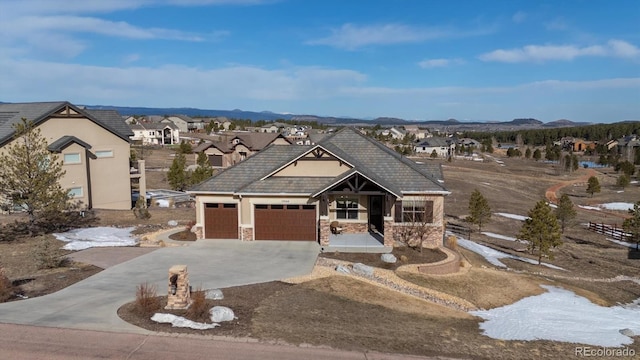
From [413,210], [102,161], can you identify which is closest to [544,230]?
[413,210]

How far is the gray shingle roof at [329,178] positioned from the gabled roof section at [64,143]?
44.1 ft

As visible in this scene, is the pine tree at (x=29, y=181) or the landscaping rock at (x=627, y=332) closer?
the landscaping rock at (x=627, y=332)

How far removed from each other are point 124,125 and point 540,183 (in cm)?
6964

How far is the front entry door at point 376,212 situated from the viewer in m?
25.8

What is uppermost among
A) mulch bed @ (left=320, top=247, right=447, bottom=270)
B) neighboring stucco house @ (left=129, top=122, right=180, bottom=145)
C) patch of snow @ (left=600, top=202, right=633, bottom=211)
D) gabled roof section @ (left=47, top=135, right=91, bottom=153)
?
neighboring stucco house @ (left=129, top=122, right=180, bottom=145)

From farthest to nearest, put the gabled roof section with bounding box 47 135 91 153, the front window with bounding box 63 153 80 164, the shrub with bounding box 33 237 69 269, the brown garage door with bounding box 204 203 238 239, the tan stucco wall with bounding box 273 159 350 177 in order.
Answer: the front window with bounding box 63 153 80 164
the gabled roof section with bounding box 47 135 91 153
the tan stucco wall with bounding box 273 159 350 177
the brown garage door with bounding box 204 203 238 239
the shrub with bounding box 33 237 69 269

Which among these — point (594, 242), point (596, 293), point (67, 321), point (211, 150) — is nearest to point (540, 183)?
point (594, 242)

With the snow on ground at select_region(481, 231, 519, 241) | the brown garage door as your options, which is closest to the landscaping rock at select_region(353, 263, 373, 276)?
the brown garage door

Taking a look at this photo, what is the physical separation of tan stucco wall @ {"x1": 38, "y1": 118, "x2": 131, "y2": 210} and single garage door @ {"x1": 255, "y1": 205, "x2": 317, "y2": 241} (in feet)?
55.2

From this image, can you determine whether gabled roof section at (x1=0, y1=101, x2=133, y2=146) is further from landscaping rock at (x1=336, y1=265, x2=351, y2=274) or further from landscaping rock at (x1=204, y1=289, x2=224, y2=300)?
landscaping rock at (x1=336, y1=265, x2=351, y2=274)

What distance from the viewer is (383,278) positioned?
62.0 feet

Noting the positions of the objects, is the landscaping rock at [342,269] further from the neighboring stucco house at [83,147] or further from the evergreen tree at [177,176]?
the evergreen tree at [177,176]

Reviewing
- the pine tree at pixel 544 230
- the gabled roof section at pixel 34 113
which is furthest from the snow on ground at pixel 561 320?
the gabled roof section at pixel 34 113

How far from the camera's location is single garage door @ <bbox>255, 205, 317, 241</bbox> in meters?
24.7
